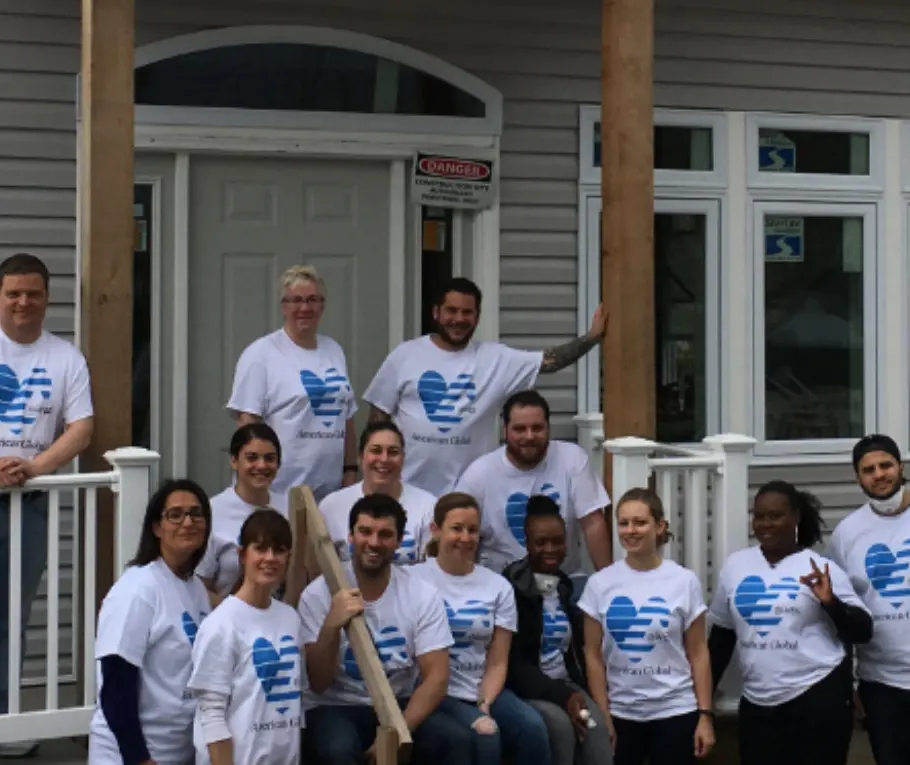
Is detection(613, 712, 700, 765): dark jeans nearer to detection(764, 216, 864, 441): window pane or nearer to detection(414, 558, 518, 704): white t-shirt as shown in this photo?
detection(414, 558, 518, 704): white t-shirt

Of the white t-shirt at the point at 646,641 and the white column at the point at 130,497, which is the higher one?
the white column at the point at 130,497

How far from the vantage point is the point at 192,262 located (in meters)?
6.98

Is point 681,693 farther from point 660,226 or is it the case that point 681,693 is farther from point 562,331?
point 660,226

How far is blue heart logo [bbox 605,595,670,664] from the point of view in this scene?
5.25 m

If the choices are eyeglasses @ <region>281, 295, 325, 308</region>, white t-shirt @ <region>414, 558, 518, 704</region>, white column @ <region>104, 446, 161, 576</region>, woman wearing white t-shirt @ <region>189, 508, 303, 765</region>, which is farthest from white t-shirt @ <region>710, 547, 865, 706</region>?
white column @ <region>104, 446, 161, 576</region>

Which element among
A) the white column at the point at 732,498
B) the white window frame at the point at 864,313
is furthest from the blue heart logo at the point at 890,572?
the white window frame at the point at 864,313

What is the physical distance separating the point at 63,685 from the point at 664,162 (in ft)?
12.5

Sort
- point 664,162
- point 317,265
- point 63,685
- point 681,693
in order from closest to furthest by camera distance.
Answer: point 681,693
point 63,685
point 317,265
point 664,162

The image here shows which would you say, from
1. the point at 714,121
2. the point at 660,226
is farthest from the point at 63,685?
the point at 714,121

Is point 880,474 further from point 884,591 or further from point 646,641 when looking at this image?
point 646,641

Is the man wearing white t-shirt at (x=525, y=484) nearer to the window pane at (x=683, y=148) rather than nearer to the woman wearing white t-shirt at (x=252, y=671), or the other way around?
the woman wearing white t-shirt at (x=252, y=671)

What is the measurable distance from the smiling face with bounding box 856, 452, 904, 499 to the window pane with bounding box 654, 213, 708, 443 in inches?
82.6

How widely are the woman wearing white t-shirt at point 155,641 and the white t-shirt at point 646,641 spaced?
143 cm

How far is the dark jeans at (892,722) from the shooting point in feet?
18.2
